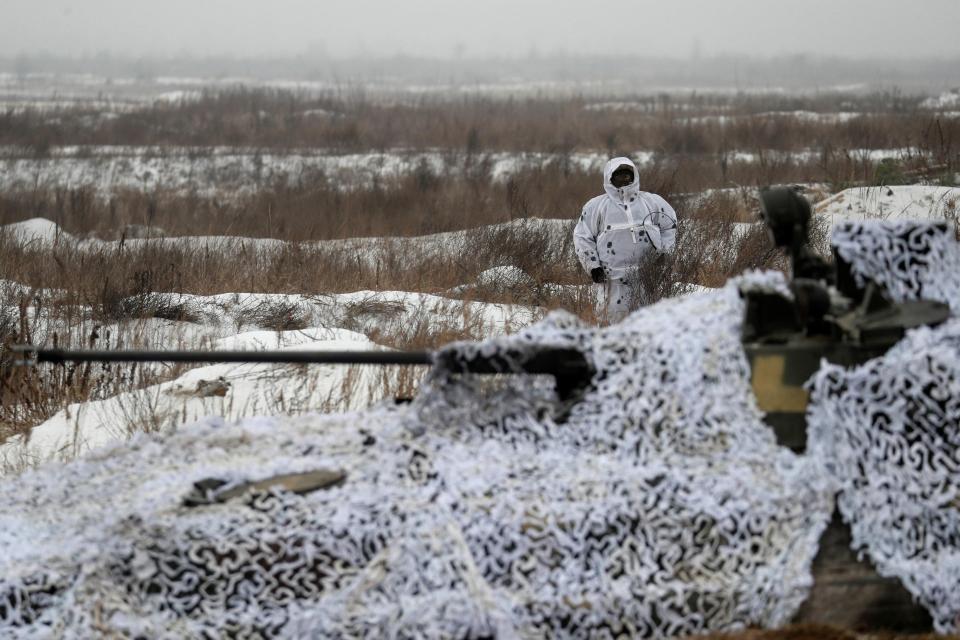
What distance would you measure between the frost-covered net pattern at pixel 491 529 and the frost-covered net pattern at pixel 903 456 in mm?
89

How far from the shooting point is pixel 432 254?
33.5 ft

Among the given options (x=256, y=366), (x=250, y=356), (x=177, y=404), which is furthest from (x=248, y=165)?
(x=250, y=356)

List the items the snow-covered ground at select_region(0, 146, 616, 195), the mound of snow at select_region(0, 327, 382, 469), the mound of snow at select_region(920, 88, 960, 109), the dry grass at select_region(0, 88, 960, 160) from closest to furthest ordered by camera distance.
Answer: the mound of snow at select_region(0, 327, 382, 469) < the snow-covered ground at select_region(0, 146, 616, 195) < the dry grass at select_region(0, 88, 960, 160) < the mound of snow at select_region(920, 88, 960, 109)

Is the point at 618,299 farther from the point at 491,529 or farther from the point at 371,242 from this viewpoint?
the point at 491,529

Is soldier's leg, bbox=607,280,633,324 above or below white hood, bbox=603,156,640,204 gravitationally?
below

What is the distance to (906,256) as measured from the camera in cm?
239

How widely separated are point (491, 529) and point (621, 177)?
4998 mm

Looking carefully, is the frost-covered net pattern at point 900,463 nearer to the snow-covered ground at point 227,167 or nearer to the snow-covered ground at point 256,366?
the snow-covered ground at point 256,366

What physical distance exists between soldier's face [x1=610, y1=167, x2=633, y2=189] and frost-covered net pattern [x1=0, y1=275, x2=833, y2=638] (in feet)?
14.9

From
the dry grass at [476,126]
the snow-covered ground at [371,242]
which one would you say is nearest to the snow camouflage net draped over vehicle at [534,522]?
the snow-covered ground at [371,242]

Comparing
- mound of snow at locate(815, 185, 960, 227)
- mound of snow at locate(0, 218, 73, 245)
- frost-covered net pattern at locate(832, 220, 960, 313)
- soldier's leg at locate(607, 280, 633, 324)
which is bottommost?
mound of snow at locate(0, 218, 73, 245)

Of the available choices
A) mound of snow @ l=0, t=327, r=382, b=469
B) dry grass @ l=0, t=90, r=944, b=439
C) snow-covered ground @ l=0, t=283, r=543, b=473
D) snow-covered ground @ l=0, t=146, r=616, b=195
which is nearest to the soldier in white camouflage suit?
dry grass @ l=0, t=90, r=944, b=439

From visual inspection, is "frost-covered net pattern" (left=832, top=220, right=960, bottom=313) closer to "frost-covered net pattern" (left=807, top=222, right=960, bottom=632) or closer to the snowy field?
"frost-covered net pattern" (left=807, top=222, right=960, bottom=632)

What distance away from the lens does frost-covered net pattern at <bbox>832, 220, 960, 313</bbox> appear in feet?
7.80
